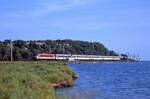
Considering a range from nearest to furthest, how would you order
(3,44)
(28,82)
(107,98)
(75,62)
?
(28,82)
(107,98)
(3,44)
(75,62)

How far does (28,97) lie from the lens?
61.6 feet

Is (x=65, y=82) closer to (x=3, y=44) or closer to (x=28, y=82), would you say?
(x=28, y=82)

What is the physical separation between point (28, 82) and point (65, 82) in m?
20.0

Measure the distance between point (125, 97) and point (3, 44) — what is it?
144001 millimetres

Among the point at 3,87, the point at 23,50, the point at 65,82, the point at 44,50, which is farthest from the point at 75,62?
the point at 3,87

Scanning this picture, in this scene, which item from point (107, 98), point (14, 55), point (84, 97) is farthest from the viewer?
point (14, 55)

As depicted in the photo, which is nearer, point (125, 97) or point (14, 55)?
point (125, 97)

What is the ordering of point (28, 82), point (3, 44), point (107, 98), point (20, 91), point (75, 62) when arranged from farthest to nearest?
point (75, 62) → point (3, 44) → point (107, 98) → point (28, 82) → point (20, 91)

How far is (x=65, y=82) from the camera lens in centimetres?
5028

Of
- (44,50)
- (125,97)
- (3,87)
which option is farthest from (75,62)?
(3,87)

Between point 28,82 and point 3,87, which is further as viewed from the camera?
point 28,82

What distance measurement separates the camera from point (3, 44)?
176500 mm

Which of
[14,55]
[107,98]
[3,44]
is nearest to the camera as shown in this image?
[107,98]

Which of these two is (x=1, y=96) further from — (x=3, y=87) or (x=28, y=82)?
(x=28, y=82)
